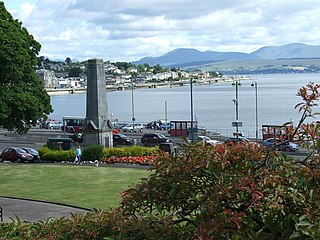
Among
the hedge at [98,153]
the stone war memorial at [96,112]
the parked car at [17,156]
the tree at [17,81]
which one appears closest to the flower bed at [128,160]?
the hedge at [98,153]

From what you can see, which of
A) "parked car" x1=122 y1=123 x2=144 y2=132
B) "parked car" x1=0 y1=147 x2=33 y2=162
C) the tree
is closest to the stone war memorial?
"parked car" x1=0 y1=147 x2=33 y2=162

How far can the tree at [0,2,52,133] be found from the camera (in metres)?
31.1

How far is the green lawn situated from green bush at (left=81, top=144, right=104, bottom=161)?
2886 millimetres

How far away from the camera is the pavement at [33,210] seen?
21.3 m

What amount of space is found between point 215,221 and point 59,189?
22249 mm

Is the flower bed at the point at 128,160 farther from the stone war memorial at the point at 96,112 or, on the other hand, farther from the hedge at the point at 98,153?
the stone war memorial at the point at 96,112

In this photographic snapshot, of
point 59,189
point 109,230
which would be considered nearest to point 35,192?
point 59,189

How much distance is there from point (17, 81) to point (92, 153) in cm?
854

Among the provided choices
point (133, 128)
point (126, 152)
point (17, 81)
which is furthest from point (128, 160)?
point (133, 128)

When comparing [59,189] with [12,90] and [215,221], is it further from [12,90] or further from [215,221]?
[215,221]

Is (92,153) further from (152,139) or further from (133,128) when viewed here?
(133,128)

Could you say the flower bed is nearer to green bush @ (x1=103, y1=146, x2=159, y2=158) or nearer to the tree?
green bush @ (x1=103, y1=146, x2=159, y2=158)

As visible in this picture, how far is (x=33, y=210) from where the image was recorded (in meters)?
22.8

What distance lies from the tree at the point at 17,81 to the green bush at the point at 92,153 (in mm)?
5638
